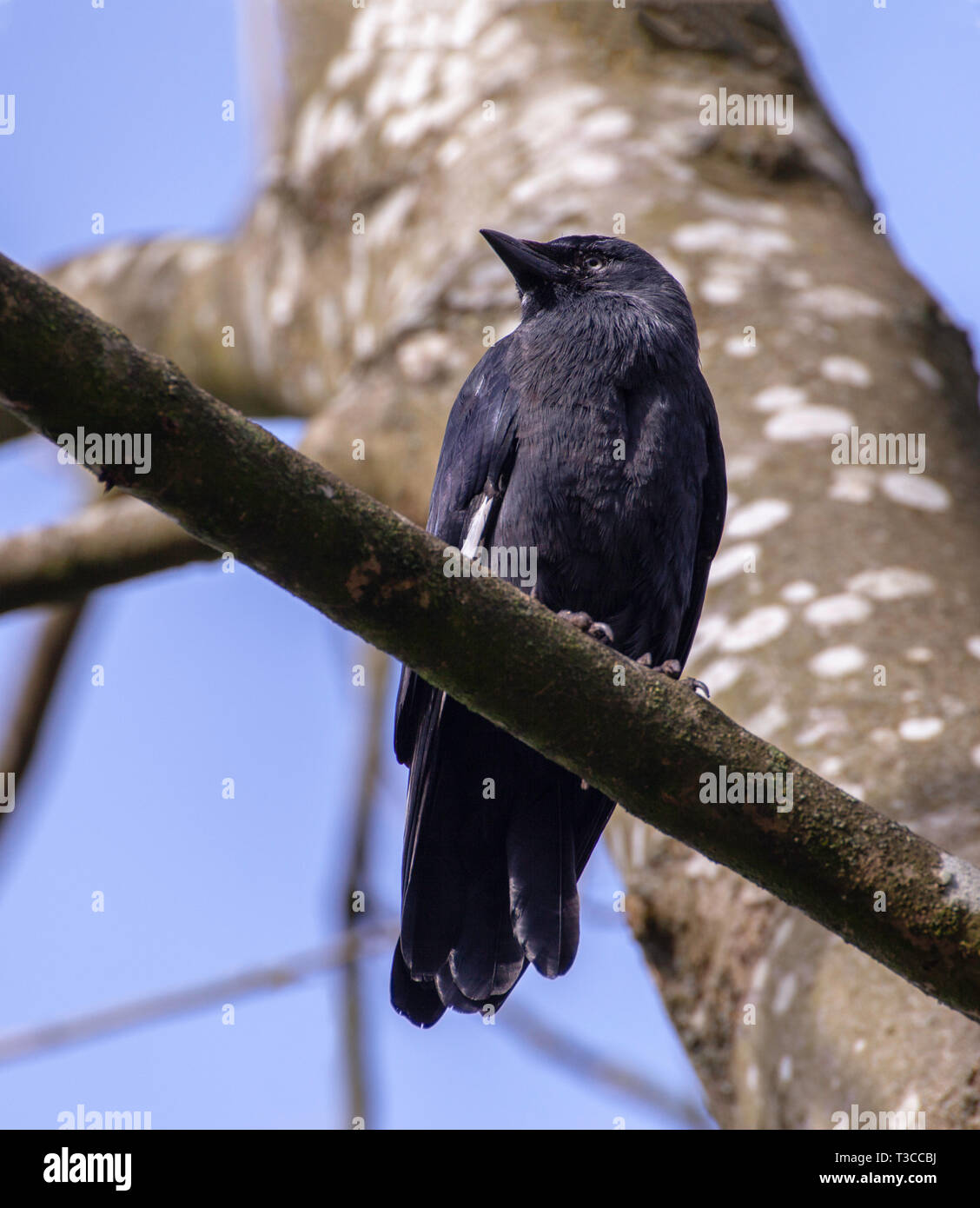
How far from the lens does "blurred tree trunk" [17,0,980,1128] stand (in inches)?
114

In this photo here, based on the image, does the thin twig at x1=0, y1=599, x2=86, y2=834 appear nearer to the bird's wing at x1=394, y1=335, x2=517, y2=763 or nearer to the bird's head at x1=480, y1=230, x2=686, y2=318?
the bird's wing at x1=394, y1=335, x2=517, y2=763

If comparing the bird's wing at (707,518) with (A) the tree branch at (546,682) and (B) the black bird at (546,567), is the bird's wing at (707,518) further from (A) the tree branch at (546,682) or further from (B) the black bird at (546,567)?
(A) the tree branch at (546,682)

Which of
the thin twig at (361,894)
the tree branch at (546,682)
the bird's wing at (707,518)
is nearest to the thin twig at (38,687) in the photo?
the thin twig at (361,894)

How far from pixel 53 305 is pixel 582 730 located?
40.1 inches

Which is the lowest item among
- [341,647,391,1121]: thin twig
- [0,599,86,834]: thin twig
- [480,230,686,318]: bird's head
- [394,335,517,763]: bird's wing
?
[341,647,391,1121]: thin twig

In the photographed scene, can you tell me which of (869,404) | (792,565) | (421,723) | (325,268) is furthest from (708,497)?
(325,268)

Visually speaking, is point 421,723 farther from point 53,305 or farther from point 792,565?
point 53,305

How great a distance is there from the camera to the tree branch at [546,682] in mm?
1802

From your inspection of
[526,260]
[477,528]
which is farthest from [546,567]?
[526,260]

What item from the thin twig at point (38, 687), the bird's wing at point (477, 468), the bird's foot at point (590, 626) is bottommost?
the thin twig at point (38, 687)

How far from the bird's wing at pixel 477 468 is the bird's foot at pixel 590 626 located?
1.25 ft

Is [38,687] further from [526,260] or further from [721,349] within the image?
[721,349]

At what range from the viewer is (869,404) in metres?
3.86

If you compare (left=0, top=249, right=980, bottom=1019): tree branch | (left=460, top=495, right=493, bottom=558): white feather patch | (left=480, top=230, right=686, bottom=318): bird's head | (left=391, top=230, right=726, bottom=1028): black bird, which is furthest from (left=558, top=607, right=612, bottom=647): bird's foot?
(left=480, top=230, right=686, bottom=318): bird's head
